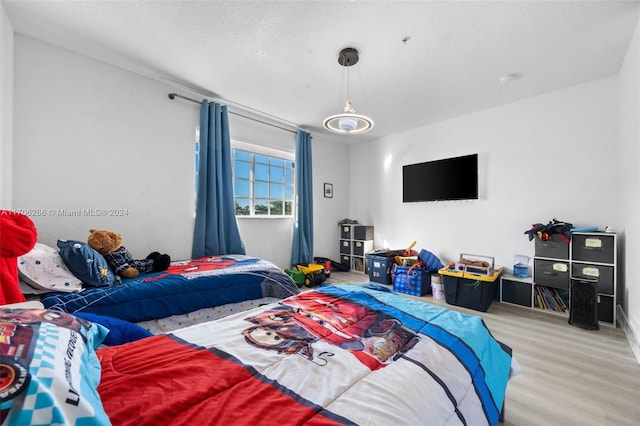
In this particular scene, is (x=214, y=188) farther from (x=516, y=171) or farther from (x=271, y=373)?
(x=516, y=171)

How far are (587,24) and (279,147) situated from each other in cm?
349

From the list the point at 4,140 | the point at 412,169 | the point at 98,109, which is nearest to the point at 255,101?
the point at 98,109

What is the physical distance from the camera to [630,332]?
91.0 inches

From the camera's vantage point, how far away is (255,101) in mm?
3518

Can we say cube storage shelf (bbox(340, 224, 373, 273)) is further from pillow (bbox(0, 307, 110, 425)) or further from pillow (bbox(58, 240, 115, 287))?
pillow (bbox(0, 307, 110, 425))

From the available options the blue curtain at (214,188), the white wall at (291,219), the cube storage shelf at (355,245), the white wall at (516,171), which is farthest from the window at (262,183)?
the white wall at (516,171)

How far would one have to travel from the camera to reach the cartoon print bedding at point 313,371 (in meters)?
0.76

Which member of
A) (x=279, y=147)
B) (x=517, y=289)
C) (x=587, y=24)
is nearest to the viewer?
(x=587, y=24)

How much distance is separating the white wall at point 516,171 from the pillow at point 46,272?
13.5ft

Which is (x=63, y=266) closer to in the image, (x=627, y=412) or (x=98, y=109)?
(x=98, y=109)

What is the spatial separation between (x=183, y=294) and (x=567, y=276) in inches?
147

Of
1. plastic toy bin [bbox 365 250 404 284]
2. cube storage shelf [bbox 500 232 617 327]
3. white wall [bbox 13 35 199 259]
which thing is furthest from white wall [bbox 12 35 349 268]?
cube storage shelf [bbox 500 232 617 327]

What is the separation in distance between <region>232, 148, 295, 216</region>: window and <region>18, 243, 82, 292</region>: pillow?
6.92ft

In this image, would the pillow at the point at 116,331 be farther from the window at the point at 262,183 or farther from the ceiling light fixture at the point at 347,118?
the window at the point at 262,183
